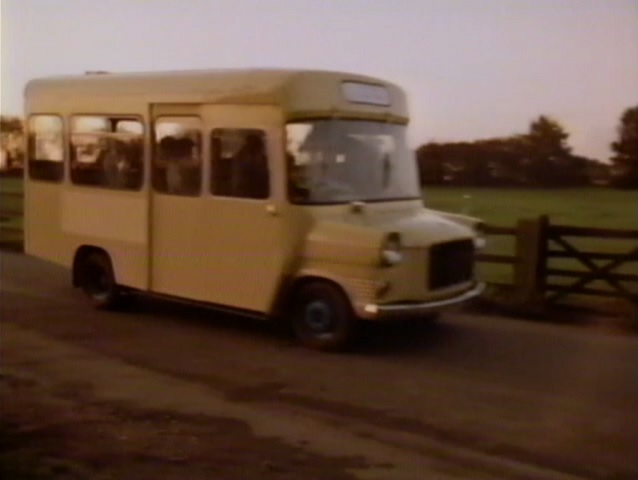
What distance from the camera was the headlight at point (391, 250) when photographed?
7.94m

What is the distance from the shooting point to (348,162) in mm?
8445

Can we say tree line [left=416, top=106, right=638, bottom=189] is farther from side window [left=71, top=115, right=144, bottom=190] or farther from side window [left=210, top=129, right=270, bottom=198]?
side window [left=71, top=115, right=144, bottom=190]

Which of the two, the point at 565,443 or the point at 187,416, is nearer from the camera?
the point at 565,443

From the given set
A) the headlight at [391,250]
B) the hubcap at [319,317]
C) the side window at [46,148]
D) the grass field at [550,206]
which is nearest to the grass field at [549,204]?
the grass field at [550,206]

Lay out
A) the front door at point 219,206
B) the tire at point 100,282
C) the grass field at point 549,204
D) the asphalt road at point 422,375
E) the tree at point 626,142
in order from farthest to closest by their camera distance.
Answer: the tire at point 100,282
the front door at point 219,206
the grass field at point 549,204
the tree at point 626,142
the asphalt road at point 422,375

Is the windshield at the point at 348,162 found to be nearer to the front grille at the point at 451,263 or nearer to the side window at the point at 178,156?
the front grille at the point at 451,263

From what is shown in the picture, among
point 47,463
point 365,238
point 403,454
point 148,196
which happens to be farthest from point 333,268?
point 47,463

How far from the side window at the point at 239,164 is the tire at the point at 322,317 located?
87 cm

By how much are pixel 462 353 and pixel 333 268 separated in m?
1.20

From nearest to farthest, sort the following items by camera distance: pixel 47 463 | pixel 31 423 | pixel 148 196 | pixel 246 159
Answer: pixel 47 463 < pixel 31 423 < pixel 246 159 < pixel 148 196

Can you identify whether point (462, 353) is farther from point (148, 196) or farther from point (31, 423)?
point (31, 423)

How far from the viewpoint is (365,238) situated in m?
8.02

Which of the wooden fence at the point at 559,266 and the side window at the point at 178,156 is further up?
the side window at the point at 178,156

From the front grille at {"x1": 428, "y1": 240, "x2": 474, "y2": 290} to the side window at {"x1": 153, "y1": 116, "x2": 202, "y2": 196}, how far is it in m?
2.05
